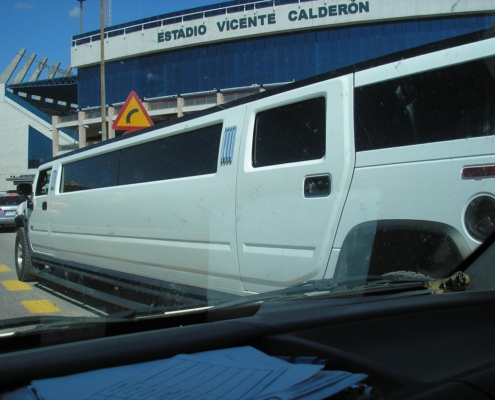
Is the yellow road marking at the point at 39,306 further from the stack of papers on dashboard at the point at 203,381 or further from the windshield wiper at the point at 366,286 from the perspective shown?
the stack of papers on dashboard at the point at 203,381

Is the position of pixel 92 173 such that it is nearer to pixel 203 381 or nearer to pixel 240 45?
pixel 203 381

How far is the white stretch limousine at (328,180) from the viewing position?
2979 mm

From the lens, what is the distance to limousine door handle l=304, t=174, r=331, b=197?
3441mm

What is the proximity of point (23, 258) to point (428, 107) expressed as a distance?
7110 mm

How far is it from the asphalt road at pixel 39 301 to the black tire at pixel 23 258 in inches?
5.3

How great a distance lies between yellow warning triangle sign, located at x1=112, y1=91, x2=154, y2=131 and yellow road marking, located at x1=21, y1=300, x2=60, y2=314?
4.64m

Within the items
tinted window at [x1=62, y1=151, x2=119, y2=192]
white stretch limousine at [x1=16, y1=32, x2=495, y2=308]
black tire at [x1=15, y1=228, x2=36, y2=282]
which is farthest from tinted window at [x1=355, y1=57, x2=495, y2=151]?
black tire at [x1=15, y1=228, x2=36, y2=282]

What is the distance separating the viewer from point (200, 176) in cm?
448

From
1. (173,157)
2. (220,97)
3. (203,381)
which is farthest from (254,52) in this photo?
(203,381)

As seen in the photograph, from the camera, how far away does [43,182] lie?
836 cm

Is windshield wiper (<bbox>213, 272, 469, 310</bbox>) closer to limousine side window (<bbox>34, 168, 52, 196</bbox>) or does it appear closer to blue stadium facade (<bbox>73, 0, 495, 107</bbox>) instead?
limousine side window (<bbox>34, 168, 52, 196</bbox>)

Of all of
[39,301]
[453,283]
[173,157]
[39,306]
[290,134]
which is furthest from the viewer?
[39,301]

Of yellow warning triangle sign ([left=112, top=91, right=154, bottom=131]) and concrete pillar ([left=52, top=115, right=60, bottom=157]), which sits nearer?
yellow warning triangle sign ([left=112, top=91, right=154, bottom=131])

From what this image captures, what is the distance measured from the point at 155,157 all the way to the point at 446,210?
319 centimetres
